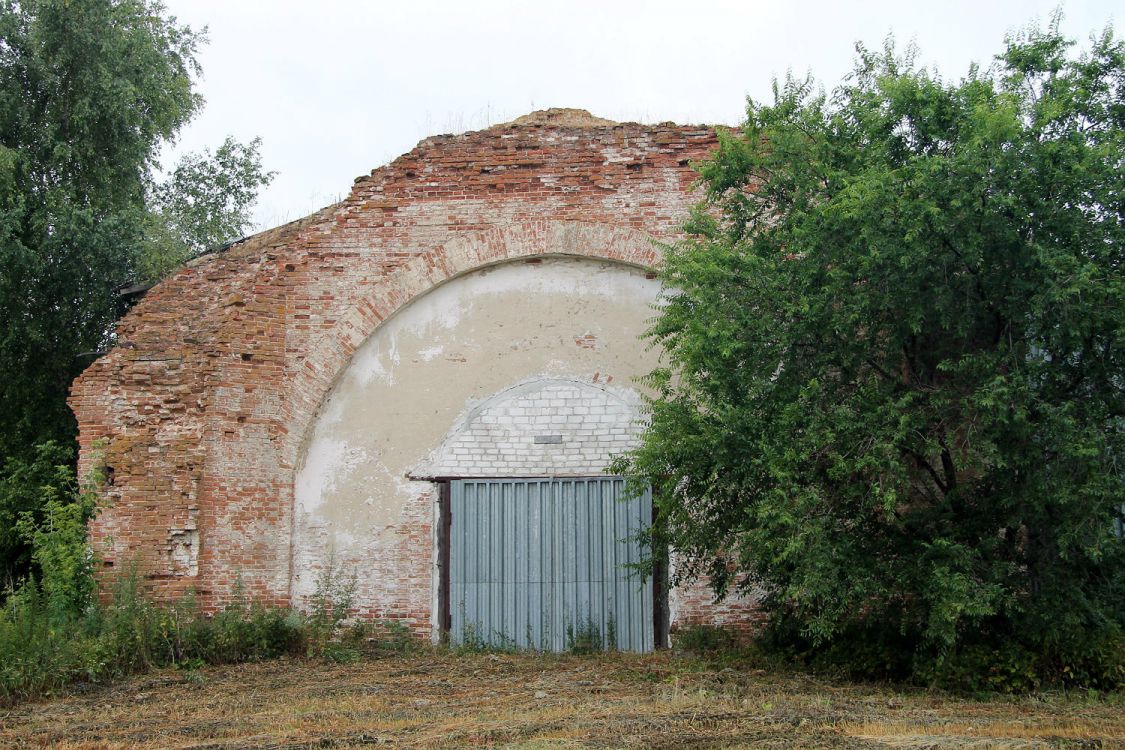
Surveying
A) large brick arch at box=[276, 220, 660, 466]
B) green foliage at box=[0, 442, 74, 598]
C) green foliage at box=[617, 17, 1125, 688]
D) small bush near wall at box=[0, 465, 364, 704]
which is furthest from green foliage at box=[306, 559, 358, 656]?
green foliage at box=[0, 442, 74, 598]

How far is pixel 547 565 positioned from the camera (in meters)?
11.9

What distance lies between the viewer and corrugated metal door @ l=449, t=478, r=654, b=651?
11727mm

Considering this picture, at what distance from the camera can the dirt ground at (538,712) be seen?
23.3 ft

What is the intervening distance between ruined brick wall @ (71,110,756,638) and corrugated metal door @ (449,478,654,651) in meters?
0.51

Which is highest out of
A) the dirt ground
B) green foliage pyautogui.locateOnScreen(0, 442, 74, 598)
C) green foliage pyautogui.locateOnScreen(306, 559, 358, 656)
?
green foliage pyautogui.locateOnScreen(0, 442, 74, 598)

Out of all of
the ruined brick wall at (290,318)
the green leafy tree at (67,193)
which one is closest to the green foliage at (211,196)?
the green leafy tree at (67,193)

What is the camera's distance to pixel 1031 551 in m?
9.12

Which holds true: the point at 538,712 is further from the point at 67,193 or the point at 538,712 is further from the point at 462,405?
the point at 67,193

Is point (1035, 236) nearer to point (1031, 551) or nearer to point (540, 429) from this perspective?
point (1031, 551)

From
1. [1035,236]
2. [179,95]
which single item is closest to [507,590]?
[1035,236]

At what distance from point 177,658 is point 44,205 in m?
9.35

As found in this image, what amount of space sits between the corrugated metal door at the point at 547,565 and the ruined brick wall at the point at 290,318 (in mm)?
512

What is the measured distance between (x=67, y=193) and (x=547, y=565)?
10.7 meters

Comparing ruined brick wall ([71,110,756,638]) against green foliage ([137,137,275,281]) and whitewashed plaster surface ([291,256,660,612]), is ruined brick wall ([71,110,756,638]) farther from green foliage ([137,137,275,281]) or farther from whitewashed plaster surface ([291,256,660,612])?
green foliage ([137,137,275,281])
